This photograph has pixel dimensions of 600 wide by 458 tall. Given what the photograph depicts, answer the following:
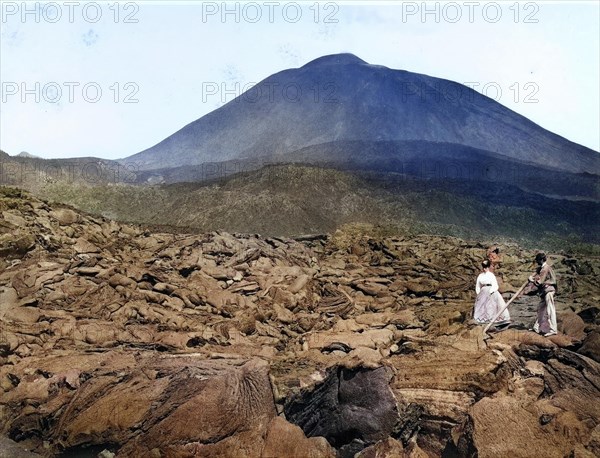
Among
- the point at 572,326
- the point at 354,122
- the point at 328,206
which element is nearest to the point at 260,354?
the point at 572,326

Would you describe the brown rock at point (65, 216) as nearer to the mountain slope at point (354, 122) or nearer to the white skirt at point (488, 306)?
the white skirt at point (488, 306)

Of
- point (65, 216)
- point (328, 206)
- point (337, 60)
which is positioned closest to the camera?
point (65, 216)

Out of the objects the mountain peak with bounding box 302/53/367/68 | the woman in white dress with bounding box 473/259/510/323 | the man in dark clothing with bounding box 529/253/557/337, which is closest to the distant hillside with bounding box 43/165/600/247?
the woman in white dress with bounding box 473/259/510/323

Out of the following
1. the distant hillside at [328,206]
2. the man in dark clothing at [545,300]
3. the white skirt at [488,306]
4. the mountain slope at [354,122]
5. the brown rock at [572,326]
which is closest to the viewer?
the man in dark clothing at [545,300]

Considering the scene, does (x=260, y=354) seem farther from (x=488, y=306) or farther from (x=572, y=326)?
(x=572, y=326)

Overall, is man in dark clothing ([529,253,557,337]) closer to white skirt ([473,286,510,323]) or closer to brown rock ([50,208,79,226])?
white skirt ([473,286,510,323])

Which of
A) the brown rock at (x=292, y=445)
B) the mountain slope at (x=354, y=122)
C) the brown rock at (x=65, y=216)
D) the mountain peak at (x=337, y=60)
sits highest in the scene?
the mountain peak at (x=337, y=60)

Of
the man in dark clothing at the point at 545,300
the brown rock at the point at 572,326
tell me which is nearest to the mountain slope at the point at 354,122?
the brown rock at the point at 572,326
